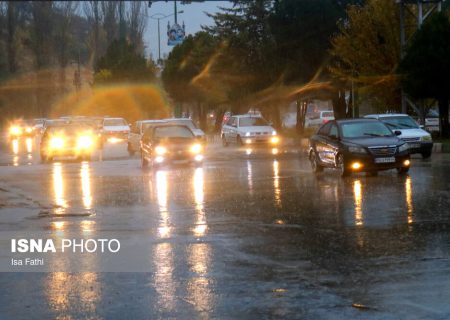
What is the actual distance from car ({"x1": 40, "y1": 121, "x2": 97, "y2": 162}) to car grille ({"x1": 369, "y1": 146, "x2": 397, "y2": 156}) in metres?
16.2

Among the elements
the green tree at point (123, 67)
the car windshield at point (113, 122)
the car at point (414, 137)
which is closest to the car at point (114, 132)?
the car windshield at point (113, 122)

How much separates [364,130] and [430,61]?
14955 mm

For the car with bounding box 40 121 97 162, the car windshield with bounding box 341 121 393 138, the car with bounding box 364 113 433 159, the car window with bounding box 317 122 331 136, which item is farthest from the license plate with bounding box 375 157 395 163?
the car with bounding box 40 121 97 162

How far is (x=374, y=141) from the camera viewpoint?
2011 cm

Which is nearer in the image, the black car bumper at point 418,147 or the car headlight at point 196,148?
the car headlight at point 196,148

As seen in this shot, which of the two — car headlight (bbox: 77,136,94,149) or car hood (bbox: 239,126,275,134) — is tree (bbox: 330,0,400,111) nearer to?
car hood (bbox: 239,126,275,134)

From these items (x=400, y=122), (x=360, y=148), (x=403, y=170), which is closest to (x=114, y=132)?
(x=400, y=122)

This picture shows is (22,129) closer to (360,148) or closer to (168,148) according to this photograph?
(168,148)

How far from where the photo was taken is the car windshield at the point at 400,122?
27.8 m

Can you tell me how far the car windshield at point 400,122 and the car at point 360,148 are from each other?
621cm

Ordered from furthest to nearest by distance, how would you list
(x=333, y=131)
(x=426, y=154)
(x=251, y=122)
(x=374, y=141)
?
(x=251, y=122)
(x=426, y=154)
(x=333, y=131)
(x=374, y=141)

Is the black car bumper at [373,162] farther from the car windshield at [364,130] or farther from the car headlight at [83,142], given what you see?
the car headlight at [83,142]

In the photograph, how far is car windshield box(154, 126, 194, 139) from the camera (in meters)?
27.0

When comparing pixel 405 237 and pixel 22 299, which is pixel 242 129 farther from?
pixel 22 299
